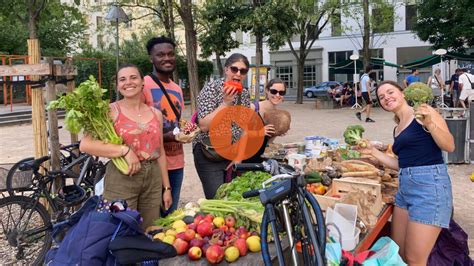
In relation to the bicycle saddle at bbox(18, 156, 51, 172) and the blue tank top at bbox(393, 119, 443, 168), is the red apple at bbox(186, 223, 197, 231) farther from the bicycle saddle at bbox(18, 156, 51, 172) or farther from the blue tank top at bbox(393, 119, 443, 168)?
the bicycle saddle at bbox(18, 156, 51, 172)

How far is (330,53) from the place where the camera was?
4281 cm

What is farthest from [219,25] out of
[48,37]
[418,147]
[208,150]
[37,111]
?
[48,37]

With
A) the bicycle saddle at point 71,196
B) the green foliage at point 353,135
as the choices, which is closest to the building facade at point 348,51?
the green foliage at point 353,135

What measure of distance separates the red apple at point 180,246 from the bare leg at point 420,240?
1730 mm

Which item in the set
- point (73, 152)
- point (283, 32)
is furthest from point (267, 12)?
point (73, 152)

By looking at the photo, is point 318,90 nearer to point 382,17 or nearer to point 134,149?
point 382,17

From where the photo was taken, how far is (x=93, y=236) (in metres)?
2.21

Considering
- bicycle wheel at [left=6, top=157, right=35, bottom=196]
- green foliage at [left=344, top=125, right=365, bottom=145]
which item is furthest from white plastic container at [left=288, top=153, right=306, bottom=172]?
bicycle wheel at [left=6, top=157, right=35, bottom=196]

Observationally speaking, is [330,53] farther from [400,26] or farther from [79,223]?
[79,223]

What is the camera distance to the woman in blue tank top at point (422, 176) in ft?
10.3

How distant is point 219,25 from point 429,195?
1612cm

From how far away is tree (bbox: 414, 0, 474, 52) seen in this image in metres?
24.4

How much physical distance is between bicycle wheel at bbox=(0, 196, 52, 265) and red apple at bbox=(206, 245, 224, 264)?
2.61m

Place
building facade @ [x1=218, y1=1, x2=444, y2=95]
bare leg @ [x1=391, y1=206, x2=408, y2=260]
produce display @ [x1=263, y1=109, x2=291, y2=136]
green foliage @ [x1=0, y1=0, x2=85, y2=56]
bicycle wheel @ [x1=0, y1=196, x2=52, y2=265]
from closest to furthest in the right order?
bare leg @ [x1=391, y1=206, x2=408, y2=260] → produce display @ [x1=263, y1=109, x2=291, y2=136] → bicycle wheel @ [x1=0, y1=196, x2=52, y2=265] → green foliage @ [x1=0, y1=0, x2=85, y2=56] → building facade @ [x1=218, y1=1, x2=444, y2=95]
